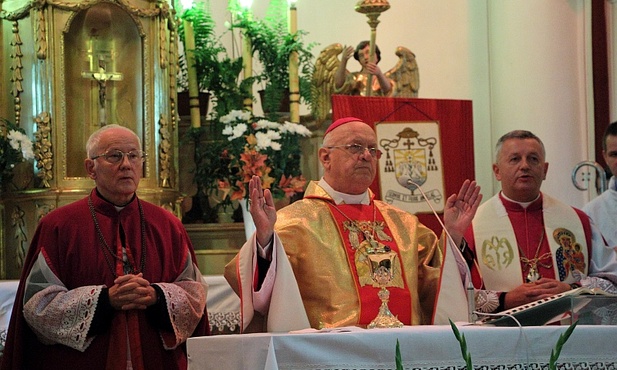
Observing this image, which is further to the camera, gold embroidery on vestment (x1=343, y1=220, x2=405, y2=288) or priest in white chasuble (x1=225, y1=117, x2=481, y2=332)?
gold embroidery on vestment (x1=343, y1=220, x2=405, y2=288)

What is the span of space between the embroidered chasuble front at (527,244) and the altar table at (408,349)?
5.11 feet

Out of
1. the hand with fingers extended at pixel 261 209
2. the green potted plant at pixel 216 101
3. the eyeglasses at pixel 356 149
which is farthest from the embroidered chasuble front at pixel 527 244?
the green potted plant at pixel 216 101

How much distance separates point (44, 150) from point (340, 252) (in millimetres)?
2264

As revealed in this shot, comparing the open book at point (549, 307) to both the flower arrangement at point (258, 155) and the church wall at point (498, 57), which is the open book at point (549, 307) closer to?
the flower arrangement at point (258, 155)

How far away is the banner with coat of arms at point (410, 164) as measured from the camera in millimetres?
7180

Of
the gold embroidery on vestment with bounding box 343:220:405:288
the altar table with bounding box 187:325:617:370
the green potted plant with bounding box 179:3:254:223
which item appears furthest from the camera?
the green potted plant with bounding box 179:3:254:223

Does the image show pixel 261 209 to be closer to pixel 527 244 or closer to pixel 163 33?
pixel 527 244

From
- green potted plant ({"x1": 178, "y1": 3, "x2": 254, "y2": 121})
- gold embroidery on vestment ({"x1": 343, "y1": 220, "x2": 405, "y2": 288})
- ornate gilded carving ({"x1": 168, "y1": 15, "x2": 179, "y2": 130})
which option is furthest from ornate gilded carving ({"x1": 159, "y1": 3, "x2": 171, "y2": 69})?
gold embroidery on vestment ({"x1": 343, "y1": 220, "x2": 405, "y2": 288})

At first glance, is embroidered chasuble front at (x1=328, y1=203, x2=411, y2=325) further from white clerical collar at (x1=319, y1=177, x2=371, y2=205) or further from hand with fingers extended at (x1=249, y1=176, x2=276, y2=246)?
hand with fingers extended at (x1=249, y1=176, x2=276, y2=246)

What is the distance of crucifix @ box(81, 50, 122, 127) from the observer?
666 centimetres

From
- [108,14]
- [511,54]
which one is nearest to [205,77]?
[108,14]

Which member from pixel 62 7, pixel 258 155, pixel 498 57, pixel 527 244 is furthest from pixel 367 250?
pixel 498 57

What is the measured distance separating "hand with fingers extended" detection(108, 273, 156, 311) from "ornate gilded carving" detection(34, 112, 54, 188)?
75.3 inches

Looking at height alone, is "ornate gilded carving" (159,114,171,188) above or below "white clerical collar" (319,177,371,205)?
above
